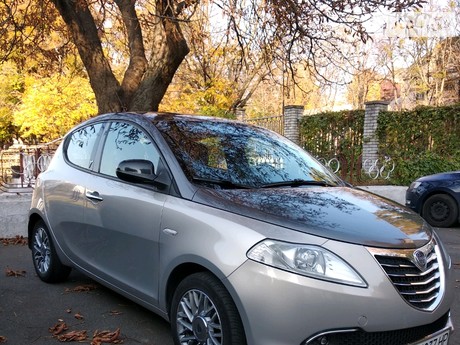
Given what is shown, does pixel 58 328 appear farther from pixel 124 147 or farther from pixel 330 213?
pixel 330 213

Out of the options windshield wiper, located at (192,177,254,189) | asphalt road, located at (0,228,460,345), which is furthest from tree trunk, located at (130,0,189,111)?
windshield wiper, located at (192,177,254,189)

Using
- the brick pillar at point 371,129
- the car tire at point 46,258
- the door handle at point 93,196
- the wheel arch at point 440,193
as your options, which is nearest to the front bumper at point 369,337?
the door handle at point 93,196

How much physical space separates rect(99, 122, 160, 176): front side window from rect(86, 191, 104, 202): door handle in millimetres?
195

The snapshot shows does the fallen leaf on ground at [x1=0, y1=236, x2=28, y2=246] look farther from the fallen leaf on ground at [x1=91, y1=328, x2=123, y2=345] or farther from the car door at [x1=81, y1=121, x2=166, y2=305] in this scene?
the fallen leaf on ground at [x1=91, y1=328, x2=123, y2=345]

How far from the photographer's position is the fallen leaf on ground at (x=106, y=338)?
343cm

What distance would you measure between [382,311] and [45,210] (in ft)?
11.2

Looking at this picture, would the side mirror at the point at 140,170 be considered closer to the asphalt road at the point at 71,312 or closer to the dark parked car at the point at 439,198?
the asphalt road at the point at 71,312

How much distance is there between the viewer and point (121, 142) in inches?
155

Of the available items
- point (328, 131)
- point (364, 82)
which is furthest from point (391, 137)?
point (364, 82)

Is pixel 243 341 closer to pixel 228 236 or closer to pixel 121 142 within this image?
pixel 228 236

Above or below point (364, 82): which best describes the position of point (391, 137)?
below

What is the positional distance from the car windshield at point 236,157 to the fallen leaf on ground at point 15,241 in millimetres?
4220

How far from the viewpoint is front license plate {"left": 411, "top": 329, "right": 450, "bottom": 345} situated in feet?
8.51

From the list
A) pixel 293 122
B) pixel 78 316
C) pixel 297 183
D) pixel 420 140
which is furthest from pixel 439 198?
pixel 293 122
